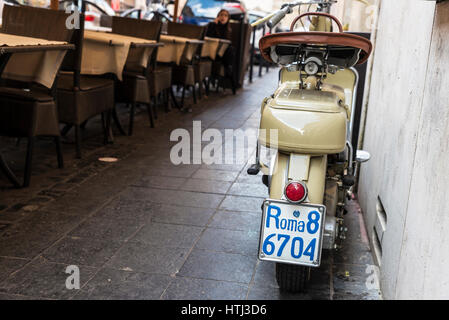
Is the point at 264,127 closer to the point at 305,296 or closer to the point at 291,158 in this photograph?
the point at 291,158

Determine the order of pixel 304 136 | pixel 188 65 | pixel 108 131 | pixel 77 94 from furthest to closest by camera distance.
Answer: pixel 188 65 < pixel 108 131 < pixel 77 94 < pixel 304 136

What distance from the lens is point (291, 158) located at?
2.54 metres

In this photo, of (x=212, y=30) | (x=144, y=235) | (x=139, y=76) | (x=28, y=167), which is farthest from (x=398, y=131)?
(x=212, y=30)

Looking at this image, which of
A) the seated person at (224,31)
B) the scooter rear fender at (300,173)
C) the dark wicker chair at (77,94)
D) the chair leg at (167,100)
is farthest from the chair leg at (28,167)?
the seated person at (224,31)

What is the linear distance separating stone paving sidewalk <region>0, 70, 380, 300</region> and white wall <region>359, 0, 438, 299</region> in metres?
0.37

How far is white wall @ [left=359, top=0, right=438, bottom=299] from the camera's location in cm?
239

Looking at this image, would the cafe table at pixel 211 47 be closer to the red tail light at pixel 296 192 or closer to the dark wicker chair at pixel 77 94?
the dark wicker chair at pixel 77 94

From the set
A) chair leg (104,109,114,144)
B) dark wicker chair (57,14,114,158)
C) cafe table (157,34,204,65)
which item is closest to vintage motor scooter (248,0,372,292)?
dark wicker chair (57,14,114,158)

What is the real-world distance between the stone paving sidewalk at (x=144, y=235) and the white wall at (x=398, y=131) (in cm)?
37

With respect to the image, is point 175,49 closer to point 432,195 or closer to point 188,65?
point 188,65

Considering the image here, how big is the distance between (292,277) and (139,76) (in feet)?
13.7

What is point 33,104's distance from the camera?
4.14m

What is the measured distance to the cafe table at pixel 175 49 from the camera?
25.1ft

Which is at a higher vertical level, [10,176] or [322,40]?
[322,40]
